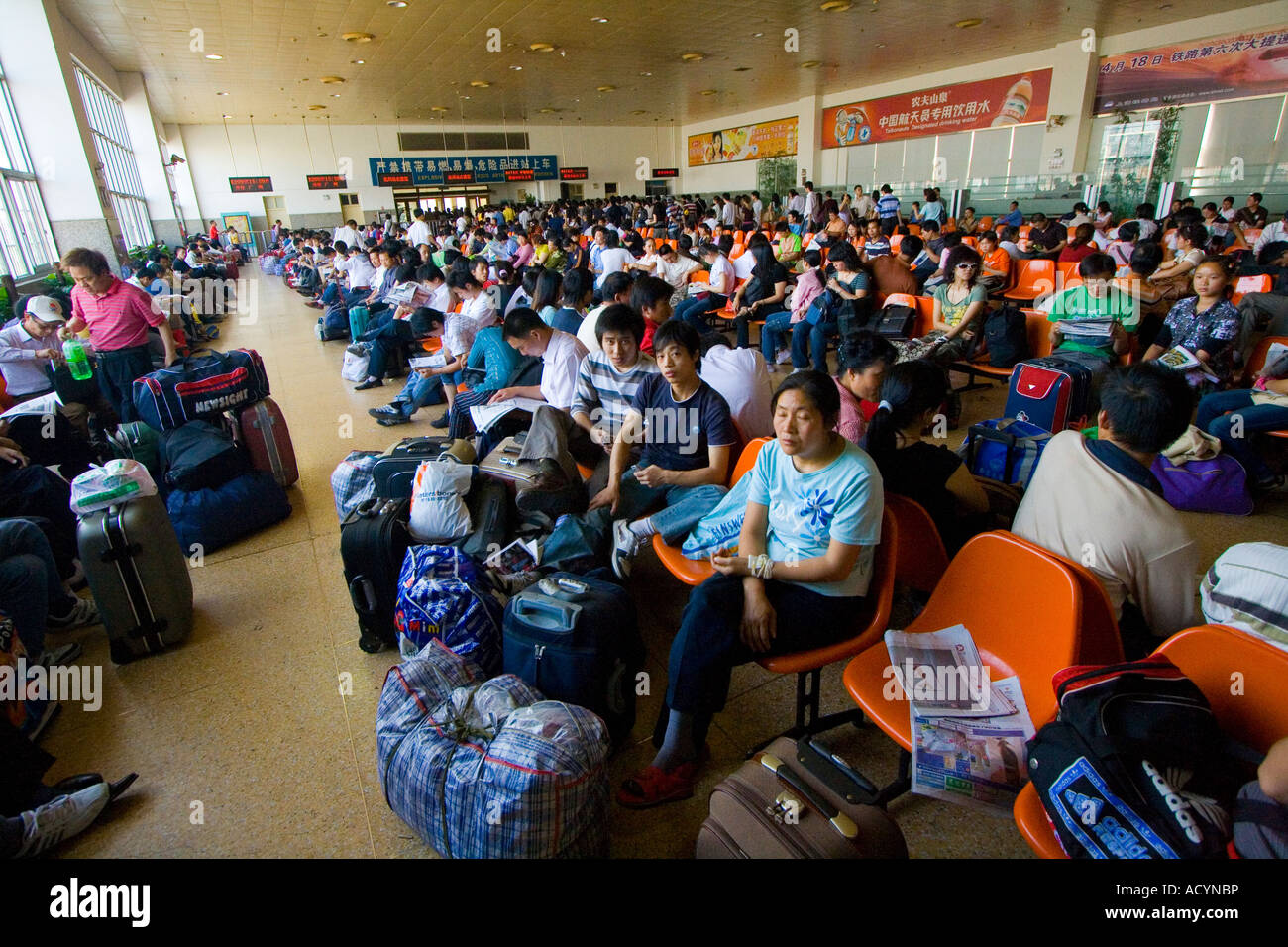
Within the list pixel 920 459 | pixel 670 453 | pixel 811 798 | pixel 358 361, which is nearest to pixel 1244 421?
pixel 920 459

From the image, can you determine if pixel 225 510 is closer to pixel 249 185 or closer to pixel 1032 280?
pixel 1032 280

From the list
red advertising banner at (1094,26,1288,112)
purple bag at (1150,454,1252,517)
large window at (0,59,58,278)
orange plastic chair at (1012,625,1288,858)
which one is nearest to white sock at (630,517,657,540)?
orange plastic chair at (1012,625,1288,858)

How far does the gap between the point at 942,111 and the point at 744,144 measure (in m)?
9.31

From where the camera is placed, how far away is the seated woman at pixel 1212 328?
3898mm

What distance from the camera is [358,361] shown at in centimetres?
694

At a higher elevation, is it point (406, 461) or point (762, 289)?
point (762, 289)

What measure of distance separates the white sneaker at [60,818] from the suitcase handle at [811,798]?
6.36ft

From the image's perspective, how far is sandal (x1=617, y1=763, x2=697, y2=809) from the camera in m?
1.94

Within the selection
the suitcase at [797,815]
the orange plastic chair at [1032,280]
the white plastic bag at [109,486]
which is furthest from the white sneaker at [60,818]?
the orange plastic chair at [1032,280]

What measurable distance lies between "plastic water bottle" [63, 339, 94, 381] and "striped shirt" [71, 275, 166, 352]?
147mm

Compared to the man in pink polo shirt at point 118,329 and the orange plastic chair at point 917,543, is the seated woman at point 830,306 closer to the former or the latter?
the orange plastic chair at point 917,543

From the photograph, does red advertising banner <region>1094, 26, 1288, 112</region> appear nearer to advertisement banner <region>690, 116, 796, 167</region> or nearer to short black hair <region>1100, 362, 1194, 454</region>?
advertisement banner <region>690, 116, 796, 167</region>
